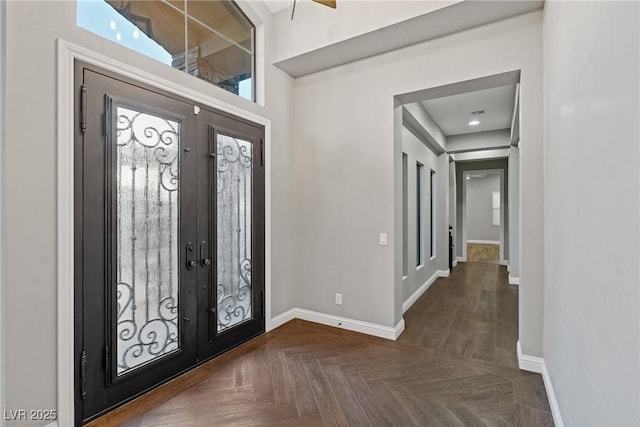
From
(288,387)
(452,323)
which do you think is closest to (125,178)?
(288,387)

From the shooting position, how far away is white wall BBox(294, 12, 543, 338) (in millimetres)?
2637

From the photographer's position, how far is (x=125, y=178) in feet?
7.32

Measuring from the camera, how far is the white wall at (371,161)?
2637 millimetres

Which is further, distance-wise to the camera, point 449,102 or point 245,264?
point 449,102

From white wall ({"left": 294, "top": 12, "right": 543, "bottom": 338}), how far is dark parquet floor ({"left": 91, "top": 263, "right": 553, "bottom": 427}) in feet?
1.35

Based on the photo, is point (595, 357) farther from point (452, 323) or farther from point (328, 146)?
point (328, 146)

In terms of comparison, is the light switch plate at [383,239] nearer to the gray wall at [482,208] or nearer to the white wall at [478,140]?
the white wall at [478,140]

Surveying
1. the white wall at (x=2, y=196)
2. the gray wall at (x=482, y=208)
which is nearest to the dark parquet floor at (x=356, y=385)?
the white wall at (x=2, y=196)

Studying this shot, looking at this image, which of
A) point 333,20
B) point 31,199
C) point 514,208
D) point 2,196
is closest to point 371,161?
point 333,20

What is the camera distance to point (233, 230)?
10.2 feet

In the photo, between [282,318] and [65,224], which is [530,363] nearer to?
[282,318]

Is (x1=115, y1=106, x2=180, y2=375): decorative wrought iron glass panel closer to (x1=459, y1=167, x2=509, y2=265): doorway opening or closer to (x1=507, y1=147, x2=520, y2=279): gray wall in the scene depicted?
(x1=507, y1=147, x2=520, y2=279): gray wall

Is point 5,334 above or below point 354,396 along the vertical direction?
above

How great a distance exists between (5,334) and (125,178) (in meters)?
1.12
